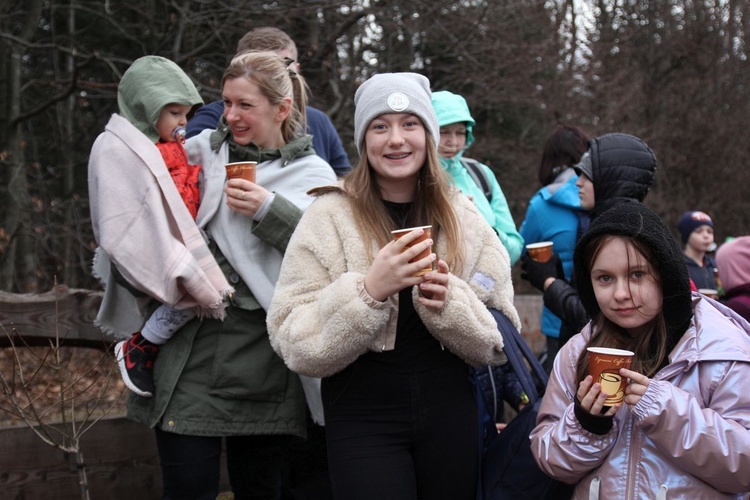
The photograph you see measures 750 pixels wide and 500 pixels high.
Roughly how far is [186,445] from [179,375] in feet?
0.89

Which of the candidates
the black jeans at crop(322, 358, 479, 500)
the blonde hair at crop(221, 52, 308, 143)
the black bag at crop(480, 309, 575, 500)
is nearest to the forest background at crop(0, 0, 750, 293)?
the blonde hair at crop(221, 52, 308, 143)

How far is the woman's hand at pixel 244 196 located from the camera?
3.23m

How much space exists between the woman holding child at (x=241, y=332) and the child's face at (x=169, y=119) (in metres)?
0.15

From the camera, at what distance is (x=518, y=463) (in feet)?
9.39

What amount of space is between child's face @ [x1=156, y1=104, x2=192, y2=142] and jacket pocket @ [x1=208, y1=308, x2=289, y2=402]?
0.78 metres

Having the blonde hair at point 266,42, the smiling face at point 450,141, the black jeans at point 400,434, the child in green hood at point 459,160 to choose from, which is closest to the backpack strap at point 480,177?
the child in green hood at point 459,160

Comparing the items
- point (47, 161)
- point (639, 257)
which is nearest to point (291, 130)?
point (639, 257)

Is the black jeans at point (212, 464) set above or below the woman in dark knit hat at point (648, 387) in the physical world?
below

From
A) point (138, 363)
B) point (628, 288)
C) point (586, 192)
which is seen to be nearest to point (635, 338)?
point (628, 288)

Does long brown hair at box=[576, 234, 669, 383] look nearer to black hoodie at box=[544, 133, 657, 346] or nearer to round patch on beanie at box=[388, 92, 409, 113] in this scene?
round patch on beanie at box=[388, 92, 409, 113]

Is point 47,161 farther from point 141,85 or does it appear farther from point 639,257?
point 639,257

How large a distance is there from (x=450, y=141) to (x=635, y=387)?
2279 mm

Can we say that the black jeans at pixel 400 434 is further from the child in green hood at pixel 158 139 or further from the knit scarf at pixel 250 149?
the knit scarf at pixel 250 149

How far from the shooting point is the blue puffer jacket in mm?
4445
